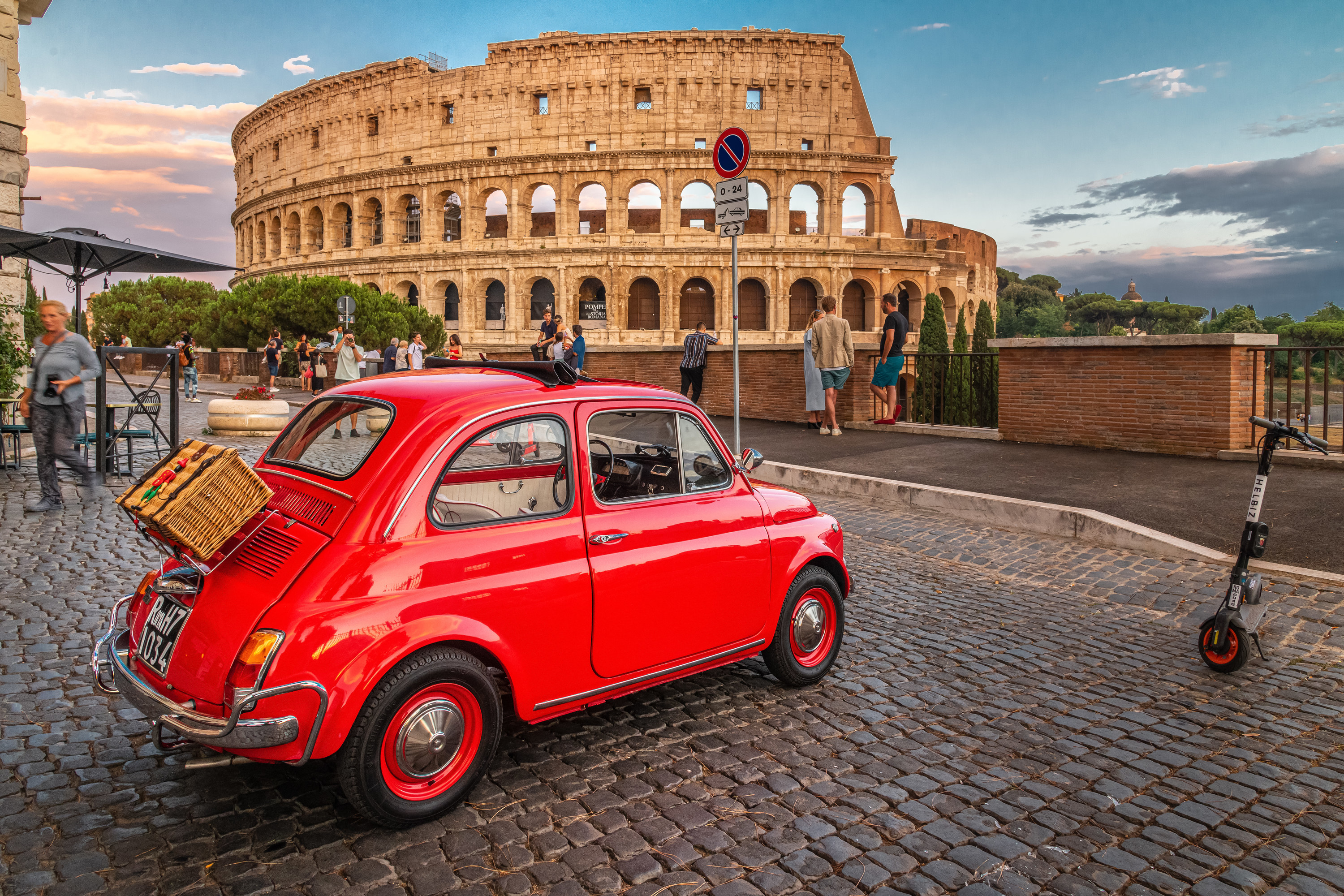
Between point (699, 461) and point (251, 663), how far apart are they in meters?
2.04

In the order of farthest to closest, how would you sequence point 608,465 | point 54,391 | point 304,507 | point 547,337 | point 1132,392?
point 547,337 < point 1132,392 < point 54,391 < point 608,465 < point 304,507

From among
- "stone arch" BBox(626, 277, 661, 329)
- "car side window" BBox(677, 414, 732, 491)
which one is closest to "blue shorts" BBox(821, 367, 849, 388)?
"car side window" BBox(677, 414, 732, 491)

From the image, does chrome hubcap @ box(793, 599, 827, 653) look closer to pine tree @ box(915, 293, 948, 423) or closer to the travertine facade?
pine tree @ box(915, 293, 948, 423)

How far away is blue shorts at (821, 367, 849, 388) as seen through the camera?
13359 millimetres

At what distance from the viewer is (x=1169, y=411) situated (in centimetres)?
1025

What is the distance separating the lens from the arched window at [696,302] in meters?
51.1

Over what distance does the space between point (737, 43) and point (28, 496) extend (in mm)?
48818

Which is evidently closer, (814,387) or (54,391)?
(54,391)

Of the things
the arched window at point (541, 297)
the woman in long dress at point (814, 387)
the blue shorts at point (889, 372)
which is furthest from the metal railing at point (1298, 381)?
the arched window at point (541, 297)

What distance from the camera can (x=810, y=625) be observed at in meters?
4.25

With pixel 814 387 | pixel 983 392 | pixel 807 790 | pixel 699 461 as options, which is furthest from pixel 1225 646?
pixel 983 392

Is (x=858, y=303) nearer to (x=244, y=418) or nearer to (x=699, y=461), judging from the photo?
(x=244, y=418)

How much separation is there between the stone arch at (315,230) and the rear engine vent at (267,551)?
197 feet

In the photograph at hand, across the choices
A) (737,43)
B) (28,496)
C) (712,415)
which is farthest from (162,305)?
(28,496)
